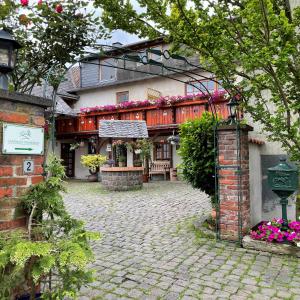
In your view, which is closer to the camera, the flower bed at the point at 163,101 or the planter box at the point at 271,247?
the planter box at the point at 271,247

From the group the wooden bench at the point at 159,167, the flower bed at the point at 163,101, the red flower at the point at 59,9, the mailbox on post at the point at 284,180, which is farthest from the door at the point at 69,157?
the red flower at the point at 59,9

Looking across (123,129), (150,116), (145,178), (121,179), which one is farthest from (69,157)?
(121,179)

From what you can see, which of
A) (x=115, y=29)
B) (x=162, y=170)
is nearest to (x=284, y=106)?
(x=115, y=29)

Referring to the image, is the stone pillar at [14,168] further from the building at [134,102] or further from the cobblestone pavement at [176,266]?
the building at [134,102]

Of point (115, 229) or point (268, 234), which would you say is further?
point (115, 229)

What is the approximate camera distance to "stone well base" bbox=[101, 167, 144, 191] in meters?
10.7

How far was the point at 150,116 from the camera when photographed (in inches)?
572

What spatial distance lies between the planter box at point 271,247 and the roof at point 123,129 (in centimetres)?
969

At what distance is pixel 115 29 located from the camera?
13.8 ft

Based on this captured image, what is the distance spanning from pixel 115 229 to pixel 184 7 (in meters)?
3.78

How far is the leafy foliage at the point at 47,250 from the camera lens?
72.2 inches

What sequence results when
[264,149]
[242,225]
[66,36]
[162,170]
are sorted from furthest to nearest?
[162,170] < [264,149] < [242,225] < [66,36]

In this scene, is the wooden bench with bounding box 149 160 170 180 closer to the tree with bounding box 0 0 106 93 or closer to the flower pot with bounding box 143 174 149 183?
the flower pot with bounding box 143 174 149 183

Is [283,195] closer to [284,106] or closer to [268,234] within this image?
[268,234]
